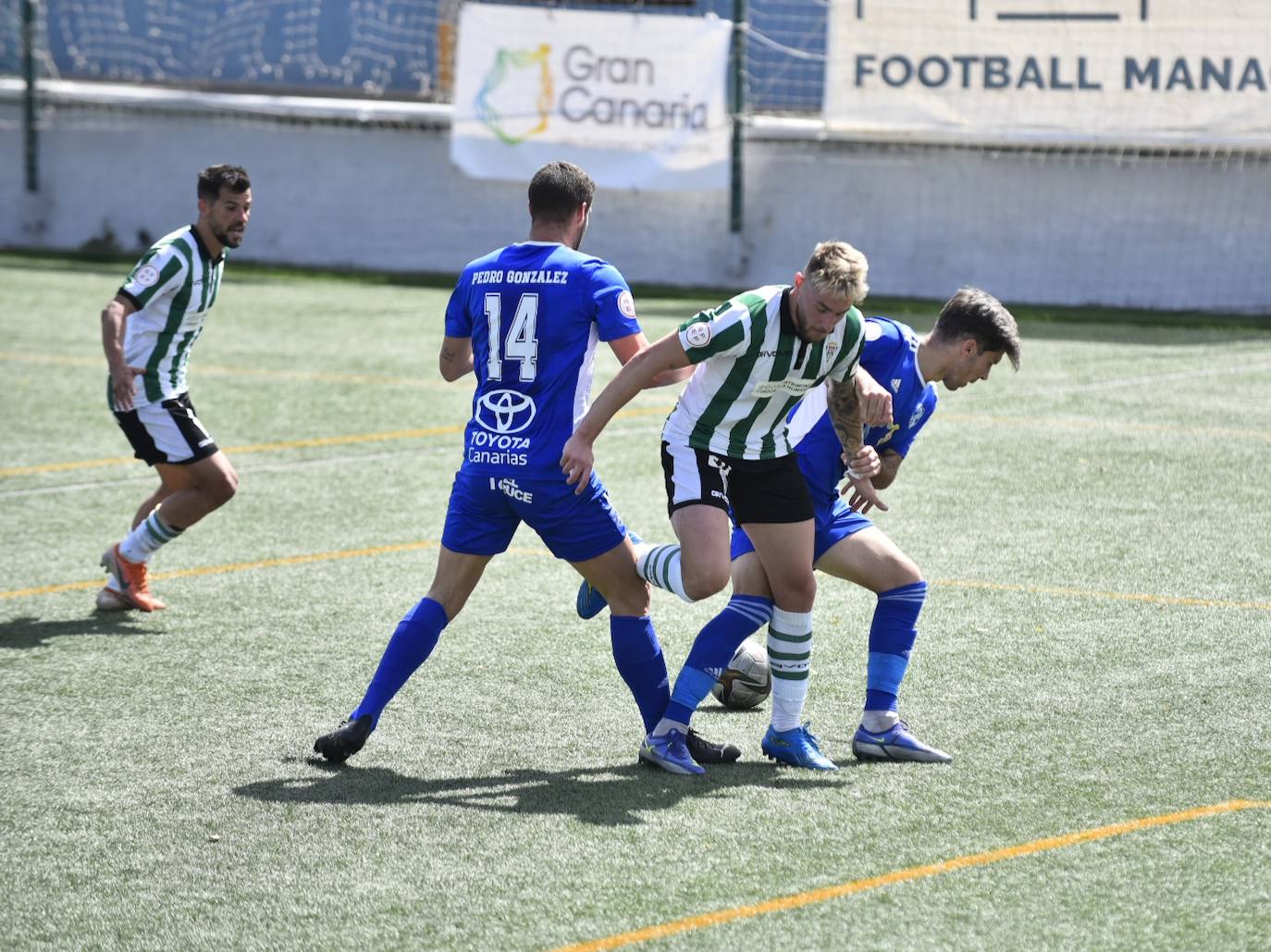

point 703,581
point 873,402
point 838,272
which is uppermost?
point 838,272

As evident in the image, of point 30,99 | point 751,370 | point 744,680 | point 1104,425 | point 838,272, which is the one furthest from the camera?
point 30,99

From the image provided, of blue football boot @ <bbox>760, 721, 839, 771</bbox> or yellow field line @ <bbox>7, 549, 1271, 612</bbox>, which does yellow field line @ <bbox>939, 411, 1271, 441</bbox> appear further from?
blue football boot @ <bbox>760, 721, 839, 771</bbox>

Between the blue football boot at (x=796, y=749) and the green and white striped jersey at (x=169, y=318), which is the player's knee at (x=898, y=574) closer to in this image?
the blue football boot at (x=796, y=749)

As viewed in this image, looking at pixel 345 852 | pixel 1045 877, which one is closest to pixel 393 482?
pixel 345 852

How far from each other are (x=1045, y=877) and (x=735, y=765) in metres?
1.22

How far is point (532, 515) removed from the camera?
5082 millimetres

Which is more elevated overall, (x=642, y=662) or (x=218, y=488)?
(x=218, y=488)

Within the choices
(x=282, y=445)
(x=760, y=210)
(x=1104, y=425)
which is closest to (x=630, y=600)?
(x=282, y=445)

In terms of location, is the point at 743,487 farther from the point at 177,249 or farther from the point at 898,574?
the point at 177,249

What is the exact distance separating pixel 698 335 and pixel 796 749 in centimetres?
132

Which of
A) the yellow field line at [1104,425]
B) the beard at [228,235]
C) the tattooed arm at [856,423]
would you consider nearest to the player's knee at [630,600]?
the tattooed arm at [856,423]

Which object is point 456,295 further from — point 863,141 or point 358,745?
point 863,141

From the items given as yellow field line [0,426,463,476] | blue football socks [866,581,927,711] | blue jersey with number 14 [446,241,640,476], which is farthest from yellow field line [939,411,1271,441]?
blue jersey with number 14 [446,241,640,476]

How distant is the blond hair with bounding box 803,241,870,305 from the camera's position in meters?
Result: 4.64
